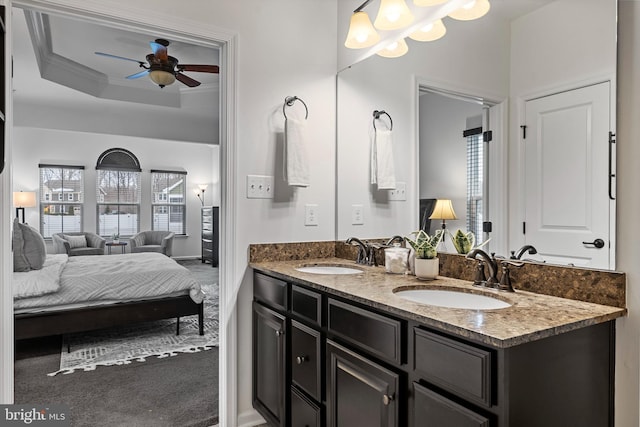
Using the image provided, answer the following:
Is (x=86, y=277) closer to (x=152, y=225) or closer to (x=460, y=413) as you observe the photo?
(x=460, y=413)

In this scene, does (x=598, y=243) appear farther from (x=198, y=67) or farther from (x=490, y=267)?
(x=198, y=67)

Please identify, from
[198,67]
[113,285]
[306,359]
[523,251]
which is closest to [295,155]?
[306,359]

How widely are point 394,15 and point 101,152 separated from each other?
8051 mm

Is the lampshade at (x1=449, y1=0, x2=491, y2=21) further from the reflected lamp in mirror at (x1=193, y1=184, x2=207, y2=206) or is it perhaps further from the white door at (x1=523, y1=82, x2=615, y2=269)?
the reflected lamp in mirror at (x1=193, y1=184, x2=207, y2=206)

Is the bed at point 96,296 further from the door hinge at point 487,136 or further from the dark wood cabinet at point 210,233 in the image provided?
the dark wood cabinet at point 210,233

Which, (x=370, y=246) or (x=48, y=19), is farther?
(x=48, y=19)

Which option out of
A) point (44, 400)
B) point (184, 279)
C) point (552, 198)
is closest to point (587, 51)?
point (552, 198)

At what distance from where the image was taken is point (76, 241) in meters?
7.49

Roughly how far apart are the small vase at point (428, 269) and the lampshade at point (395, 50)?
1.06 metres

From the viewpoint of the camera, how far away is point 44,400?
2.49m

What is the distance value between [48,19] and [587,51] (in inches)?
166

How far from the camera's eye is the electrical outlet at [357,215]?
93.4 inches

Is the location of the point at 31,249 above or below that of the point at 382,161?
below

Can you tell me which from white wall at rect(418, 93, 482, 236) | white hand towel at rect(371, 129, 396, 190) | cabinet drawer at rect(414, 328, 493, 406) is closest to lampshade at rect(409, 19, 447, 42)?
white wall at rect(418, 93, 482, 236)
